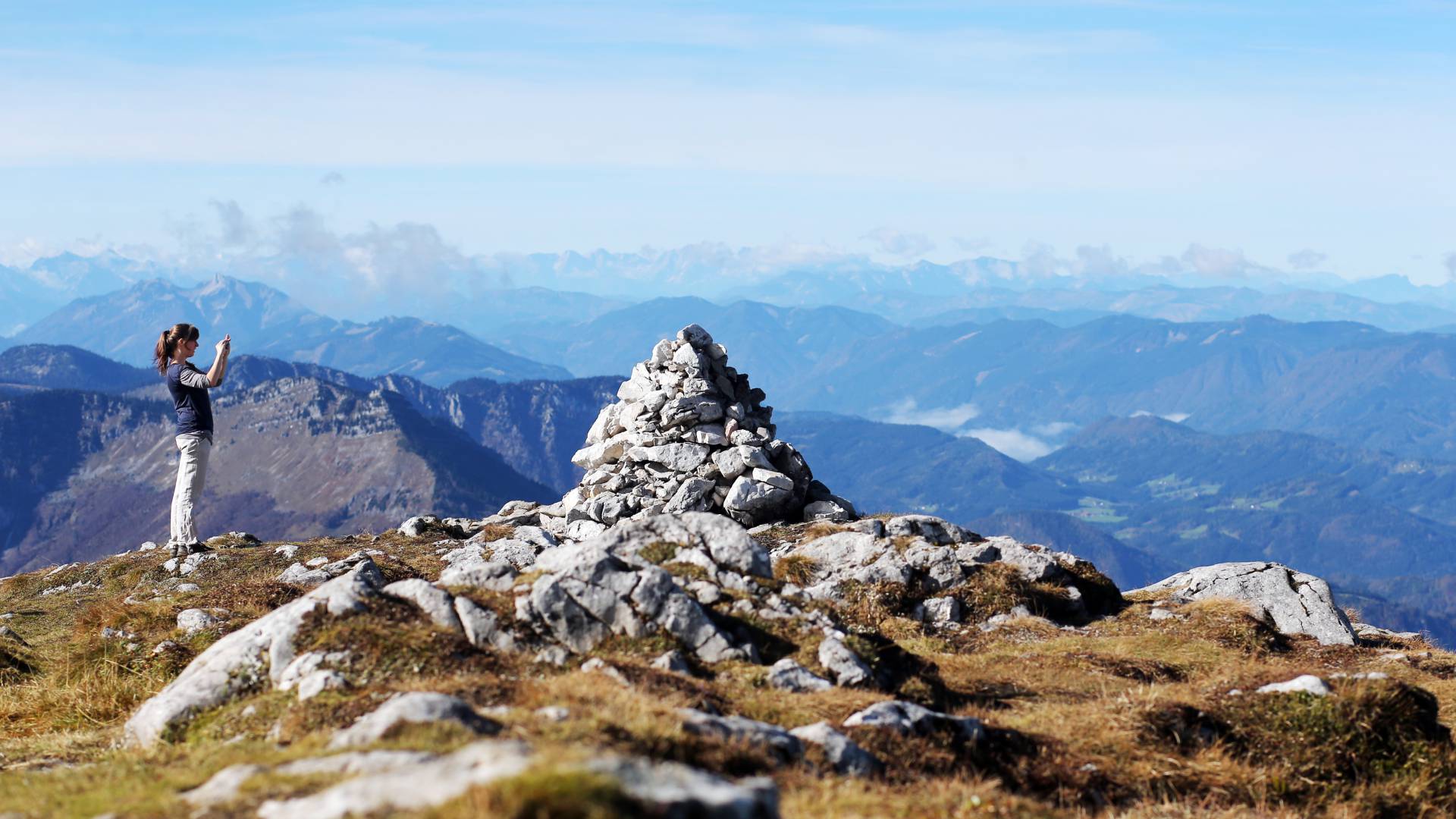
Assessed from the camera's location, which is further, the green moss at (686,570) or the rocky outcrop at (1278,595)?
the rocky outcrop at (1278,595)

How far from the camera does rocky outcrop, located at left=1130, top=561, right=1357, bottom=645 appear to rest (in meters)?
29.6

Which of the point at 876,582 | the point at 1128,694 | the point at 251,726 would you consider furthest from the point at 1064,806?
the point at 876,582

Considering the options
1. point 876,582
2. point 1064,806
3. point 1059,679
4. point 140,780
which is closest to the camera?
point 140,780

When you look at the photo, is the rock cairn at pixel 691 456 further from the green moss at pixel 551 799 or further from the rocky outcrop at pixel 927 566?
the green moss at pixel 551 799

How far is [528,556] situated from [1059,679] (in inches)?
675

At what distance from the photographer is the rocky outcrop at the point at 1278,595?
2961cm

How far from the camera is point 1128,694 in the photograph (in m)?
17.5

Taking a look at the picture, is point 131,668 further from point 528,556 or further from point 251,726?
point 528,556

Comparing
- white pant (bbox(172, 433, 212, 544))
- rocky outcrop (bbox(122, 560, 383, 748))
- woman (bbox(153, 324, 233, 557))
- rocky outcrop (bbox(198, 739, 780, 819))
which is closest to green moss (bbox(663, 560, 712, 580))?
rocky outcrop (bbox(122, 560, 383, 748))

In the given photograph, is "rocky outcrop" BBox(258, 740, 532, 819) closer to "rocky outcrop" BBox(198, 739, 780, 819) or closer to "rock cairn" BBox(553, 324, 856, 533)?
"rocky outcrop" BBox(198, 739, 780, 819)

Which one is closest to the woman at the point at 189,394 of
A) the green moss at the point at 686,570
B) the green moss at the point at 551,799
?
the green moss at the point at 686,570

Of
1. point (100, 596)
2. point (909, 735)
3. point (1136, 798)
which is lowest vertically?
point (100, 596)

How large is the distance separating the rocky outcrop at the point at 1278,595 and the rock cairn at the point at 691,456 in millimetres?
11590

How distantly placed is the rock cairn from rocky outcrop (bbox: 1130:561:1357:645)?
1159 cm
